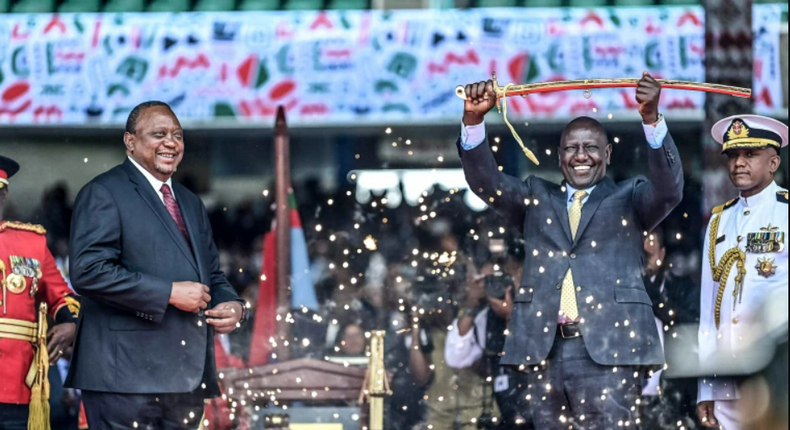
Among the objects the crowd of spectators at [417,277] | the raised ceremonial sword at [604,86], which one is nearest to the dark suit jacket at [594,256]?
the raised ceremonial sword at [604,86]

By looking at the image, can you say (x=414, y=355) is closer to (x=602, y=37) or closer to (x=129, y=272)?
(x=602, y=37)

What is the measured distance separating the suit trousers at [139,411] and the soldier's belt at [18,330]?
53 centimetres

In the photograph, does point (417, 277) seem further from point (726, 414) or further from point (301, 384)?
point (726, 414)

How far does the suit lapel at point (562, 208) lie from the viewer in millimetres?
4315

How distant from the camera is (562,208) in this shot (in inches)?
172

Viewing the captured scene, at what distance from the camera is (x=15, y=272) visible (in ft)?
14.6

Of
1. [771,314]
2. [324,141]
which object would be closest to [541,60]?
[324,141]

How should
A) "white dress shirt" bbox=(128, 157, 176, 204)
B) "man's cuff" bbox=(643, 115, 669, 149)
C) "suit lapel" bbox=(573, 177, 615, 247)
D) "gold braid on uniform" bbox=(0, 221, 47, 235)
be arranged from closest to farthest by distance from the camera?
1. "man's cuff" bbox=(643, 115, 669, 149)
2. "white dress shirt" bbox=(128, 157, 176, 204)
3. "suit lapel" bbox=(573, 177, 615, 247)
4. "gold braid on uniform" bbox=(0, 221, 47, 235)

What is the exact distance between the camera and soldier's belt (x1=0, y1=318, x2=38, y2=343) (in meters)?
4.38

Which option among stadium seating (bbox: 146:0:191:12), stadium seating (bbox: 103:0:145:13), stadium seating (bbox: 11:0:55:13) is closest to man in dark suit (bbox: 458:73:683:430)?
stadium seating (bbox: 146:0:191:12)

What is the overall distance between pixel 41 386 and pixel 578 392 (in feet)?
6.13

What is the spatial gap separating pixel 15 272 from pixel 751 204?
8.66 ft

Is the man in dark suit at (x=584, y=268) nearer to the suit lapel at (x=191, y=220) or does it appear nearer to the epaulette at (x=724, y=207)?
the epaulette at (x=724, y=207)

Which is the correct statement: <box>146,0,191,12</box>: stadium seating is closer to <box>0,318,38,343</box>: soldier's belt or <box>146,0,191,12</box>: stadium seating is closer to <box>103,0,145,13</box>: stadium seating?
<box>103,0,145,13</box>: stadium seating
